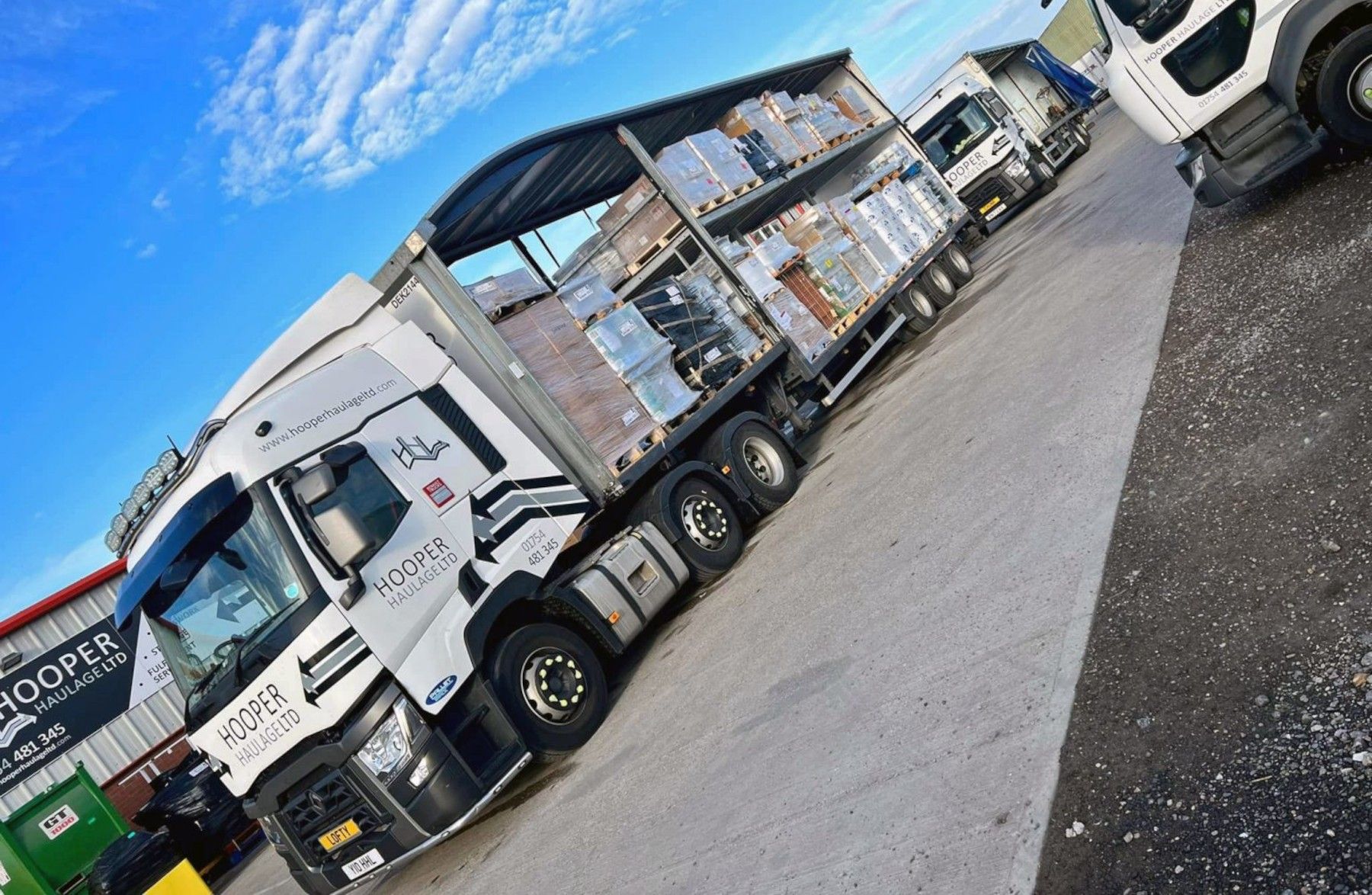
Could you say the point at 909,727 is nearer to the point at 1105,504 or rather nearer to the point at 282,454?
the point at 1105,504

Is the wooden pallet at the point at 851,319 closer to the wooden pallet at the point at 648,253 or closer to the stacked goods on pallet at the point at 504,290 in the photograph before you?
the wooden pallet at the point at 648,253

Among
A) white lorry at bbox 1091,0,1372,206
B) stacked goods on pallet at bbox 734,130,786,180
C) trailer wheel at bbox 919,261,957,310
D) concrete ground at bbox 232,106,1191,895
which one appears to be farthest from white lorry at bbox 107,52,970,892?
trailer wheel at bbox 919,261,957,310

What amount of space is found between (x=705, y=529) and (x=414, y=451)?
3026mm

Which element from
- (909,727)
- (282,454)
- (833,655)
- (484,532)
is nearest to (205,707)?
(282,454)

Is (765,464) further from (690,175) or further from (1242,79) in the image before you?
(1242,79)

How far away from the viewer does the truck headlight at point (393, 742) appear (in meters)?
5.88

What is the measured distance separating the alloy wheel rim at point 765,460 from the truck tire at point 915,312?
16.1 ft

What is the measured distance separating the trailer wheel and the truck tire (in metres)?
0.14

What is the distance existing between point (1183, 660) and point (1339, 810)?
983 mm

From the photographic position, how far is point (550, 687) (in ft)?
23.1

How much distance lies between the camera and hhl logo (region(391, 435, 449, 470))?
6.91 meters

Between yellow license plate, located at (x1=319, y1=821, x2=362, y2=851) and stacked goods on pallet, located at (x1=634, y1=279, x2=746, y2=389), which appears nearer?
yellow license plate, located at (x1=319, y1=821, x2=362, y2=851)

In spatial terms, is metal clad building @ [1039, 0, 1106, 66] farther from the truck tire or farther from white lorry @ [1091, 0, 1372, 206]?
white lorry @ [1091, 0, 1372, 206]

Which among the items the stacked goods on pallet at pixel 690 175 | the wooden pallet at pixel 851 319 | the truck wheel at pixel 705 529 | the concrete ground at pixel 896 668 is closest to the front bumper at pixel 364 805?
the concrete ground at pixel 896 668
